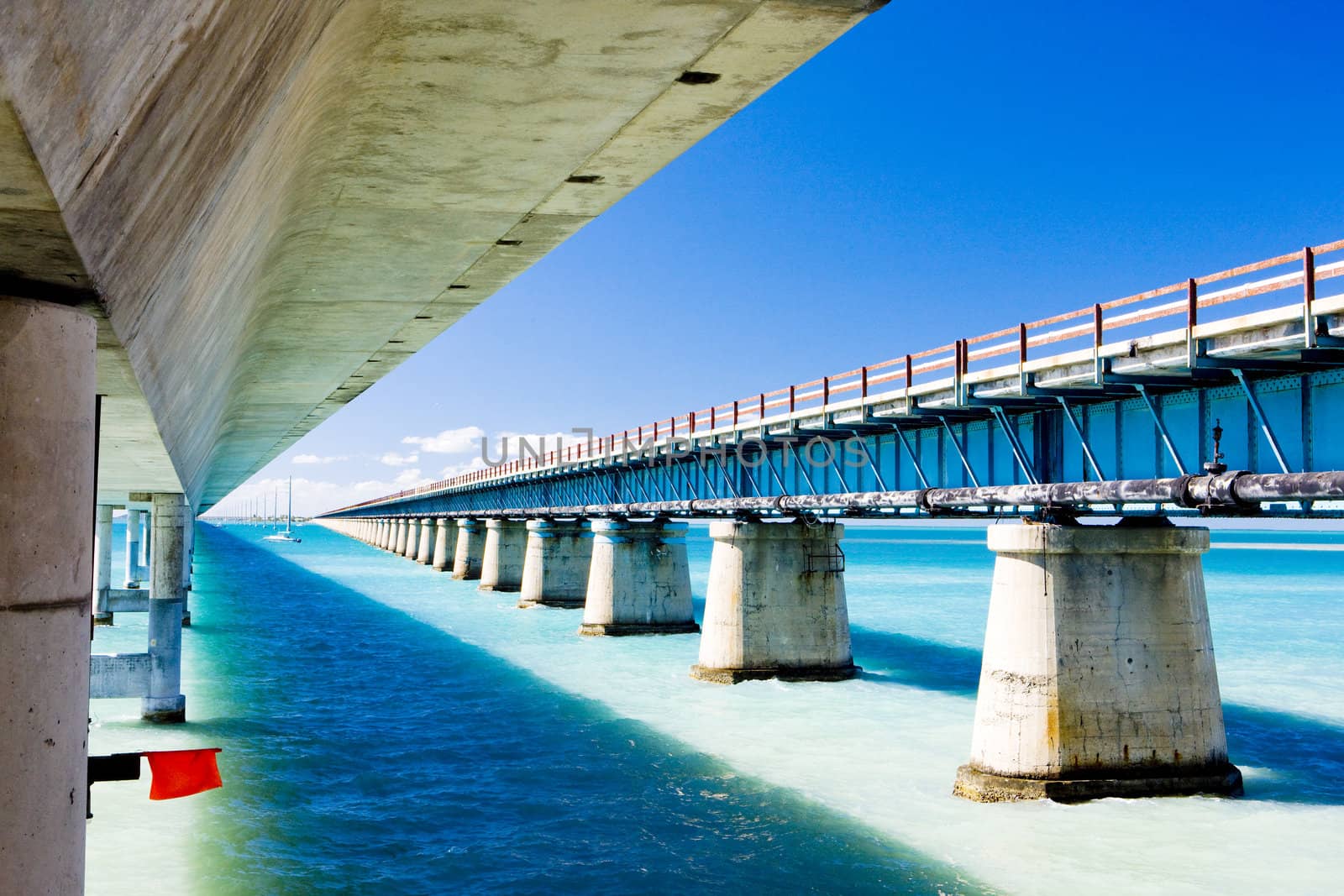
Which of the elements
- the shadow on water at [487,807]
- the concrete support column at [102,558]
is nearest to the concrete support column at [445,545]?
the concrete support column at [102,558]

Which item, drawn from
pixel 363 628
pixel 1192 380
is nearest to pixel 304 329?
pixel 1192 380

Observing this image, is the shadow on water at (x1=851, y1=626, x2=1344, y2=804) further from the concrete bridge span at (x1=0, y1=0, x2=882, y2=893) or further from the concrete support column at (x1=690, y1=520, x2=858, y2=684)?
the concrete bridge span at (x1=0, y1=0, x2=882, y2=893)

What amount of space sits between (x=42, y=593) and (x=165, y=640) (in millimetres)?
20756

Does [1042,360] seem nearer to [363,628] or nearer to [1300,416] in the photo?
[1300,416]

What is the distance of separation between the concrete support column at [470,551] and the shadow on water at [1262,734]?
148ft

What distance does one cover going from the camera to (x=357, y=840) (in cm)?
1650

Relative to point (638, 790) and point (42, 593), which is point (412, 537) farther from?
point (42, 593)

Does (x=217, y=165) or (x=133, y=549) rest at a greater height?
(x=217, y=165)

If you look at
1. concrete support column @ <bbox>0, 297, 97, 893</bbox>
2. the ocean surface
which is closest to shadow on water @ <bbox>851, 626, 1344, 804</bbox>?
the ocean surface

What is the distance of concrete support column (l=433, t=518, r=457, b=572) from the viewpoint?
96062 millimetres

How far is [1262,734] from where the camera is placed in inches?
958

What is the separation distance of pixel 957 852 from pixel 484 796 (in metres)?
7.52

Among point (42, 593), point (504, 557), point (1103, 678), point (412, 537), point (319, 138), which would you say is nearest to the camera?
point (42, 593)

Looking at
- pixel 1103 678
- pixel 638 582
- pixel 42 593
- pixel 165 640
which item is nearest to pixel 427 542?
pixel 638 582
